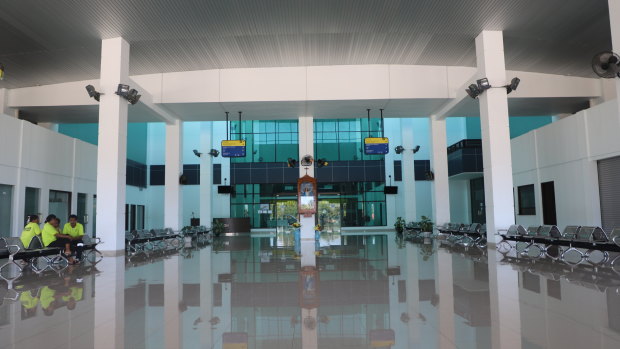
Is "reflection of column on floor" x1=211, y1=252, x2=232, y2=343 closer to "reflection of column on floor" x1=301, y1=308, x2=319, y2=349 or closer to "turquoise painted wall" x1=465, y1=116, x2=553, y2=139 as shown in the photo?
"reflection of column on floor" x1=301, y1=308, x2=319, y2=349

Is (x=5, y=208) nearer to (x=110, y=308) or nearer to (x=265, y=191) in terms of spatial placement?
(x=110, y=308)

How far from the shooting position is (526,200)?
1770 cm

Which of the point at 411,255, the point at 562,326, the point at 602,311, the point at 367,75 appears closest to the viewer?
the point at 562,326

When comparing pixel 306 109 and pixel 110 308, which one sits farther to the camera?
pixel 306 109

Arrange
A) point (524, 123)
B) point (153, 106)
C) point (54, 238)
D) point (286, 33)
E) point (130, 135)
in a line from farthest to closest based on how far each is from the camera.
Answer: point (130, 135), point (524, 123), point (153, 106), point (286, 33), point (54, 238)

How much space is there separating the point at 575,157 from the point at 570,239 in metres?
5.60

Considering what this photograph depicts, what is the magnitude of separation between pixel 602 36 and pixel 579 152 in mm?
3411

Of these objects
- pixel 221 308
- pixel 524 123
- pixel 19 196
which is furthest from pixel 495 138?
pixel 19 196

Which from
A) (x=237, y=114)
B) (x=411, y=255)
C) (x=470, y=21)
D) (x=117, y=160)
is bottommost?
(x=411, y=255)

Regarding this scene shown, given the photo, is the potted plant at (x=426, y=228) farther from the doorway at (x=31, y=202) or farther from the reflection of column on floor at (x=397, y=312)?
the doorway at (x=31, y=202)

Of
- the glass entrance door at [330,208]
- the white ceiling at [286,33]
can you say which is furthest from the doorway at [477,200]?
the white ceiling at [286,33]

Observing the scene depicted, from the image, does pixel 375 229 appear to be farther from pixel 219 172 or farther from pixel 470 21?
pixel 470 21

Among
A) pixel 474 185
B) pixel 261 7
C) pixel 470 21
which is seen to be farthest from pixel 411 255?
pixel 474 185

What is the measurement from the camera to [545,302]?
16.6ft
